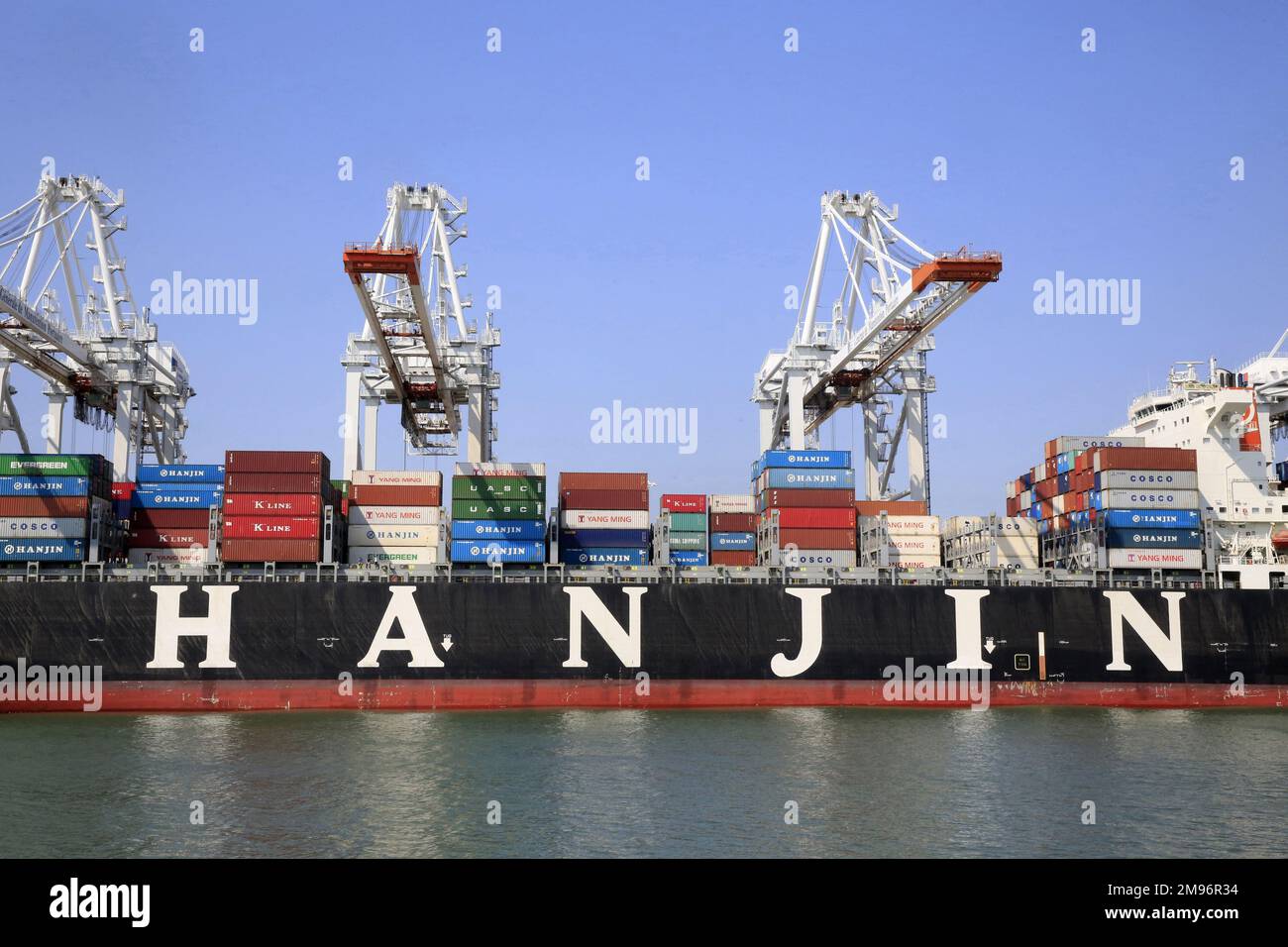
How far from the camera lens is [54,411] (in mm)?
50969

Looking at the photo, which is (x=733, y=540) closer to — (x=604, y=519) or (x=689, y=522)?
(x=689, y=522)

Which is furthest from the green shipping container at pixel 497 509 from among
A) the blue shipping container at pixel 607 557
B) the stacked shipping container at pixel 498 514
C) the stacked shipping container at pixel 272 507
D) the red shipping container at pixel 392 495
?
the stacked shipping container at pixel 272 507

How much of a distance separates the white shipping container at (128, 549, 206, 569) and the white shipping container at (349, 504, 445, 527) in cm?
628

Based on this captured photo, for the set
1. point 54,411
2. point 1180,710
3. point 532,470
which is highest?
point 54,411

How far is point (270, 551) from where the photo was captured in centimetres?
3981

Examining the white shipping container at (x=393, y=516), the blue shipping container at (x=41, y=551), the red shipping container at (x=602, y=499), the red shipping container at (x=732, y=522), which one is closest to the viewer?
the blue shipping container at (x=41, y=551)

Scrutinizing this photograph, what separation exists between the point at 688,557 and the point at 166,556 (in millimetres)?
21706

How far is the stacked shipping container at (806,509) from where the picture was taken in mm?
43531

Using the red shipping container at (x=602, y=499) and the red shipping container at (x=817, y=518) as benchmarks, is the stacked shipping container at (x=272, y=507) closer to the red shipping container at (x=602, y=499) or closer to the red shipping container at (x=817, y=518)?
the red shipping container at (x=602, y=499)

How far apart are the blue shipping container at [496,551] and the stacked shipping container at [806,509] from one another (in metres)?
10.0
